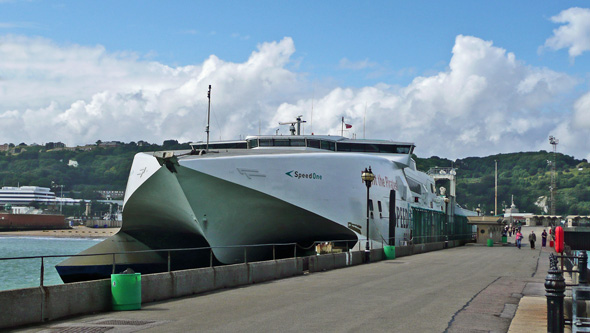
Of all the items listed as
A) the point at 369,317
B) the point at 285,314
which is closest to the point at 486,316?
the point at 369,317

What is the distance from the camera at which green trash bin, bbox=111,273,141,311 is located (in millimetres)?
13297

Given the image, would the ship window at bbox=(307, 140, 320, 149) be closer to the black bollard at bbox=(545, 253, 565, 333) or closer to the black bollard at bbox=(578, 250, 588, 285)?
the black bollard at bbox=(578, 250, 588, 285)

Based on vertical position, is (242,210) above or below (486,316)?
above

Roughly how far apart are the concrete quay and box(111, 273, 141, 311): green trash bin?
12.0 inches

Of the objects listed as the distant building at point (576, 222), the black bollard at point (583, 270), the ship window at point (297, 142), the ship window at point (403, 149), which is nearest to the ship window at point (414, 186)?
the ship window at point (403, 149)

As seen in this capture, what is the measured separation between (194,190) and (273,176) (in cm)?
384

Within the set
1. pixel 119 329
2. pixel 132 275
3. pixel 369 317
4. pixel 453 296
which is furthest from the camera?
pixel 453 296

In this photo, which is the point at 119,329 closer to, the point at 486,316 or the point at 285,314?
the point at 285,314

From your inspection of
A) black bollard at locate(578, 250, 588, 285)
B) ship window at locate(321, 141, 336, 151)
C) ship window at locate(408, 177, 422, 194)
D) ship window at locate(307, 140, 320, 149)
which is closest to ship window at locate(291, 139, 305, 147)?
ship window at locate(307, 140, 320, 149)

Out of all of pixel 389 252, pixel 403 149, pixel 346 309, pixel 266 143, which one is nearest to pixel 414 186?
pixel 403 149

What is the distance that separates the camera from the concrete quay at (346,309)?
11344mm

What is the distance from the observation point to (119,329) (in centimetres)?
1095

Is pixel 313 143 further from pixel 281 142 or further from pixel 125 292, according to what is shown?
pixel 125 292

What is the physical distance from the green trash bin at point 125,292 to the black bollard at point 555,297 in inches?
307
